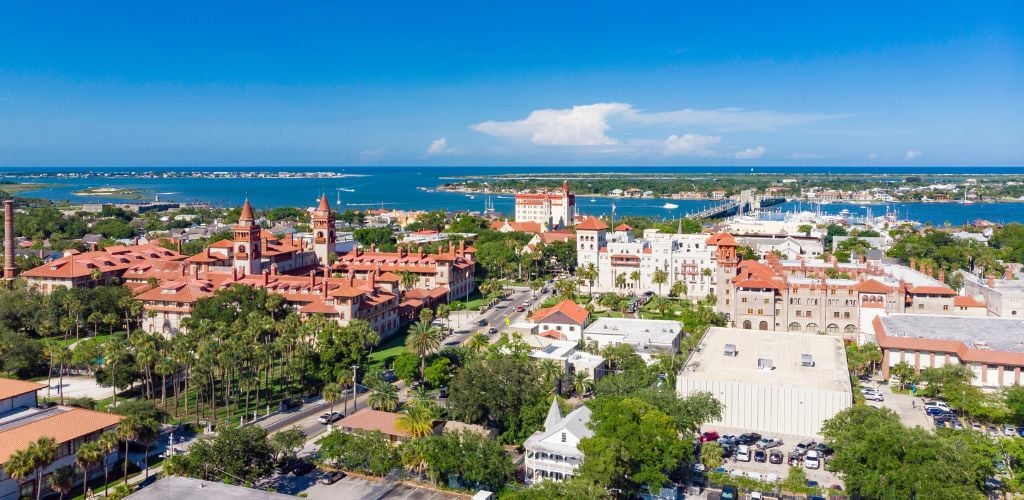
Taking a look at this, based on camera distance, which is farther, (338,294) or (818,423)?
(338,294)

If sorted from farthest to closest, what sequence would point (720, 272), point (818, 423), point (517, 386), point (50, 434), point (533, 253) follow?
point (533, 253), point (720, 272), point (818, 423), point (517, 386), point (50, 434)

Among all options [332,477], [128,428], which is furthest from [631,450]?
[128,428]

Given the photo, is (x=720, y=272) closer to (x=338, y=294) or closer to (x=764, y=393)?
(x=764, y=393)

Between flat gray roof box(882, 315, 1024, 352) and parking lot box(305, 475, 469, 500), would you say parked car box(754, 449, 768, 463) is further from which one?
flat gray roof box(882, 315, 1024, 352)

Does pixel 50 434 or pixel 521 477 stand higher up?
pixel 50 434

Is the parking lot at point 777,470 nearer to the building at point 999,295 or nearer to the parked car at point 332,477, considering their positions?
→ the parked car at point 332,477

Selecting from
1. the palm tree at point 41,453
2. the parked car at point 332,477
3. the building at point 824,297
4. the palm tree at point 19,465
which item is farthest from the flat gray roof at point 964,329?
the palm tree at point 19,465

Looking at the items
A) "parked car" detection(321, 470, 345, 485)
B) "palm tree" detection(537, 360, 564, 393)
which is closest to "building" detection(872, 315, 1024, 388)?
"palm tree" detection(537, 360, 564, 393)

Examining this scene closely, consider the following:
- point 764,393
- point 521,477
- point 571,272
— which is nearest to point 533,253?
point 571,272
